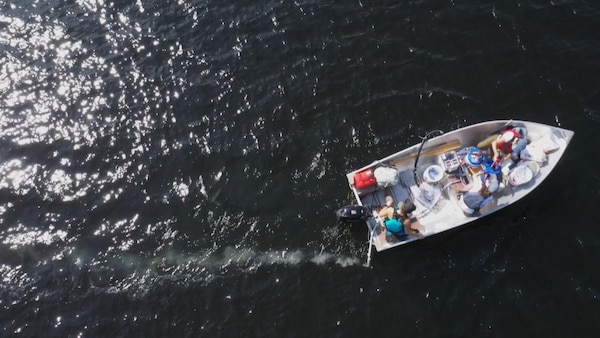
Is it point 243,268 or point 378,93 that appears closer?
point 243,268

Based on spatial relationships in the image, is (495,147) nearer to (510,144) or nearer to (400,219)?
(510,144)

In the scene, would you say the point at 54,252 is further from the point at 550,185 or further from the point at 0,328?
the point at 550,185

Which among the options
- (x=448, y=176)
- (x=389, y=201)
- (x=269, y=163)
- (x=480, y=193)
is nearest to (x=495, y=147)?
(x=448, y=176)

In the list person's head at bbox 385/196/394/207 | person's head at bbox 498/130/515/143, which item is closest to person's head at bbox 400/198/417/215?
person's head at bbox 385/196/394/207

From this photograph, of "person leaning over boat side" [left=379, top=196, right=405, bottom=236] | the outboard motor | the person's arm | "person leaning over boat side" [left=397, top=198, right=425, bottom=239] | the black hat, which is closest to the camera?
"person leaning over boat side" [left=379, top=196, right=405, bottom=236]

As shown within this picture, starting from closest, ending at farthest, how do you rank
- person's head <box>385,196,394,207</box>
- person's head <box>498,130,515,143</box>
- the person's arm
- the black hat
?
the black hat
person's head <box>385,196,394,207</box>
person's head <box>498,130,515,143</box>
the person's arm

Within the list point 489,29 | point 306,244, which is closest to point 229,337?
point 306,244

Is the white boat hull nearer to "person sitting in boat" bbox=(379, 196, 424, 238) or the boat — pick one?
the boat
